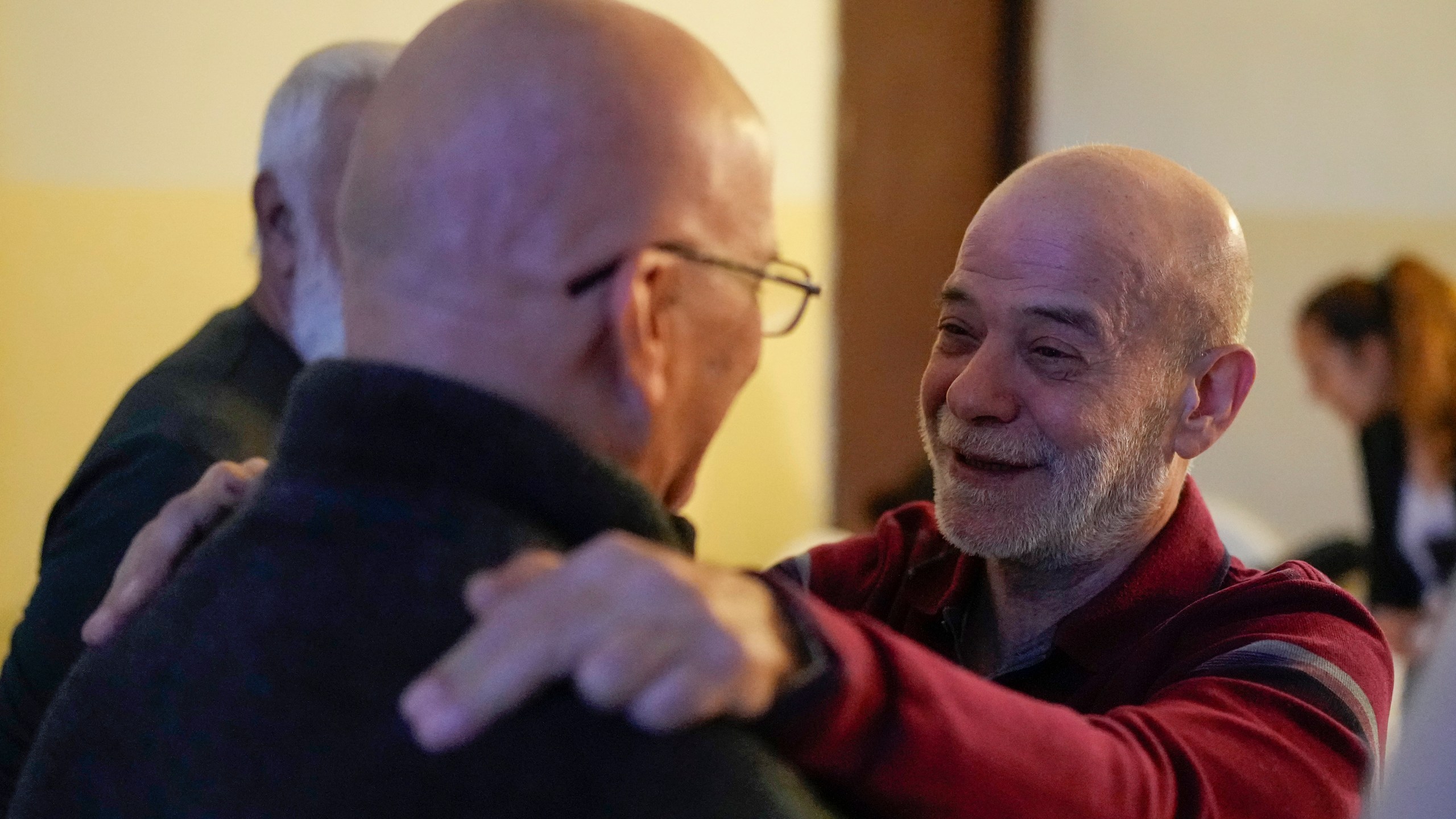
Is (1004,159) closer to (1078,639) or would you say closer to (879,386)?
(879,386)

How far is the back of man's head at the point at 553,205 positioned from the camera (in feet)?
2.71

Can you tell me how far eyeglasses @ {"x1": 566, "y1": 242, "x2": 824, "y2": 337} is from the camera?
2.74ft

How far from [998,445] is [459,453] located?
79 centimetres

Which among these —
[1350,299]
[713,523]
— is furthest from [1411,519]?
[713,523]

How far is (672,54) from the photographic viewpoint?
864mm

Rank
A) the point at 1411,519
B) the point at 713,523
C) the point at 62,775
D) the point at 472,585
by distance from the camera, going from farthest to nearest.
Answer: the point at 713,523
the point at 1411,519
the point at 62,775
the point at 472,585

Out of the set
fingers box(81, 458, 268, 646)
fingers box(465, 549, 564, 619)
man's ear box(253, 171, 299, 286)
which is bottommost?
fingers box(81, 458, 268, 646)

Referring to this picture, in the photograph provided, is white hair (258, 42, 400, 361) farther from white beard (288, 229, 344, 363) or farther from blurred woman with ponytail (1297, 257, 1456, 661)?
blurred woman with ponytail (1297, 257, 1456, 661)

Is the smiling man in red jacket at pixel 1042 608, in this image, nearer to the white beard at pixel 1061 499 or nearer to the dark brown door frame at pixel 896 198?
the white beard at pixel 1061 499

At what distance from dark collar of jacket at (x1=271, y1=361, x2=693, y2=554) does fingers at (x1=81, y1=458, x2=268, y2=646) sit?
22cm

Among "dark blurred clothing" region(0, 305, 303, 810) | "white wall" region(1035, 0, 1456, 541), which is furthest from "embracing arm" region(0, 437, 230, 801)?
"white wall" region(1035, 0, 1456, 541)

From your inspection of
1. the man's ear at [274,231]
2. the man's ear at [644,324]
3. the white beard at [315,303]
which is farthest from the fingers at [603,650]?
the man's ear at [274,231]

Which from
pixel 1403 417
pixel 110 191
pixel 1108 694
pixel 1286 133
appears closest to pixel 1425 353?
pixel 1403 417

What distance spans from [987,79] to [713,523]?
1833 mm
